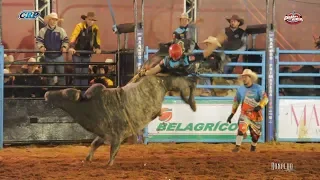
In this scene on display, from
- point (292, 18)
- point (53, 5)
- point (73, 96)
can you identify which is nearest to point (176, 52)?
point (73, 96)

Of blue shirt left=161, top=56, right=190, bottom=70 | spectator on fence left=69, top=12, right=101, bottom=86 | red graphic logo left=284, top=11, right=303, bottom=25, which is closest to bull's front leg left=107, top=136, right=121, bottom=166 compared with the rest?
blue shirt left=161, top=56, right=190, bottom=70

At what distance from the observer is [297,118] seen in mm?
12055

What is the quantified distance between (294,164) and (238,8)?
5891 millimetres

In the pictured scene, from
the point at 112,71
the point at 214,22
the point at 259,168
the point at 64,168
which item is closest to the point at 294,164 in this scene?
the point at 259,168

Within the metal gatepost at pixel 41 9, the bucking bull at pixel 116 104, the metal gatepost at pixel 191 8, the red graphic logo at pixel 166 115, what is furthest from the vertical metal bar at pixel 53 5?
the bucking bull at pixel 116 104

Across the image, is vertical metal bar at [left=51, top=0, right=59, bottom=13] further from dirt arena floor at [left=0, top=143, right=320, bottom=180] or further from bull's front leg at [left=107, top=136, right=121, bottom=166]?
bull's front leg at [left=107, top=136, right=121, bottom=166]

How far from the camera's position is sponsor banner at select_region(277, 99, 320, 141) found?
12055 millimetres

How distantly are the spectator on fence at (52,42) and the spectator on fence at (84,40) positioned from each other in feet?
0.91

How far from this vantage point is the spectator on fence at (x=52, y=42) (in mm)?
11453

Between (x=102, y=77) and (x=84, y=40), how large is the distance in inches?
31.7

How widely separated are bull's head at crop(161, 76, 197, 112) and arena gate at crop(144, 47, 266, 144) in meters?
2.81

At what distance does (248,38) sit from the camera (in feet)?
44.0

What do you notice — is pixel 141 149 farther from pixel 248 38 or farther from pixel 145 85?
pixel 248 38

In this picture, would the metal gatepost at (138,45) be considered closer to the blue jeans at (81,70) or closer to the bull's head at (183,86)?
the blue jeans at (81,70)
